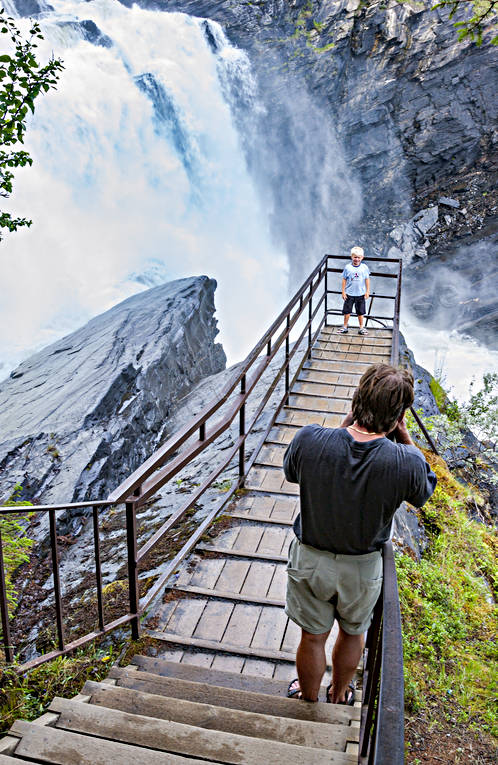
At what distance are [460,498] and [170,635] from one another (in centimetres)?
467

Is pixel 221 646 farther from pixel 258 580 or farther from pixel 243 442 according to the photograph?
pixel 243 442

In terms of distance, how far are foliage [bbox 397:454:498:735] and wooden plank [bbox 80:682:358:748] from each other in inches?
61.3

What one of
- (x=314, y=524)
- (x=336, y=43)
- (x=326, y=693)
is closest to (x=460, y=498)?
(x=326, y=693)

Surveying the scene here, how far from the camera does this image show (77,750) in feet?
6.60

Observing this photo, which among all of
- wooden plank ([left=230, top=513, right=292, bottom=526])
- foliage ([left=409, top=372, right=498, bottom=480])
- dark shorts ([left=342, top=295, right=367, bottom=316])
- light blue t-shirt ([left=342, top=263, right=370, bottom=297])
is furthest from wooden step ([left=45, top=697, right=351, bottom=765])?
dark shorts ([left=342, top=295, right=367, bottom=316])

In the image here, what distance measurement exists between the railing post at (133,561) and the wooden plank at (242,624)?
0.49m

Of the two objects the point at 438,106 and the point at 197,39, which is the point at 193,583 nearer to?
the point at 438,106

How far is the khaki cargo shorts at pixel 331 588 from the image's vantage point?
216 centimetres

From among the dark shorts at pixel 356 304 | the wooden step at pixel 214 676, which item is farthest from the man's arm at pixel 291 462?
the dark shorts at pixel 356 304

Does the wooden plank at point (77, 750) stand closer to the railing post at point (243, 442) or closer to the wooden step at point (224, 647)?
the wooden step at point (224, 647)

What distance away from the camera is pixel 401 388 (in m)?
2.04

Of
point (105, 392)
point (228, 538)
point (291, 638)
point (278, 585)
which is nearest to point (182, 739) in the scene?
point (291, 638)

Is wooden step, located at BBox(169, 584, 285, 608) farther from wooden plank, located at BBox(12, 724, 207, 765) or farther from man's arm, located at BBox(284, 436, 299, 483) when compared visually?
man's arm, located at BBox(284, 436, 299, 483)

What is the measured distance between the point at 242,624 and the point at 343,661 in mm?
1010
